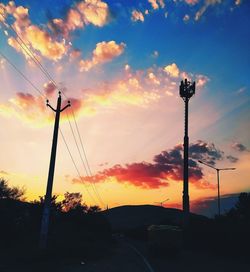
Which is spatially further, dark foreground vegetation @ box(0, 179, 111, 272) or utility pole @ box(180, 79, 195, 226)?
utility pole @ box(180, 79, 195, 226)

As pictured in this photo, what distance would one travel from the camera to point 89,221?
5181cm

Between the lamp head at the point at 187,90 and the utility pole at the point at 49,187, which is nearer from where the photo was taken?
the utility pole at the point at 49,187

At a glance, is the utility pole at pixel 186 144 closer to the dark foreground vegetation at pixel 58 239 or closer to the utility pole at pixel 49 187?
the dark foreground vegetation at pixel 58 239

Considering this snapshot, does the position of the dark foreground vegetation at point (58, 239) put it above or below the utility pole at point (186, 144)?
below

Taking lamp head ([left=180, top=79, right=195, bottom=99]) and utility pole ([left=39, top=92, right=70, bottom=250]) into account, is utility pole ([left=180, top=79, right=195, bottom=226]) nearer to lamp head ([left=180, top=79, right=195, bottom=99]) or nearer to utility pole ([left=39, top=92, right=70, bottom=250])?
lamp head ([left=180, top=79, right=195, bottom=99])

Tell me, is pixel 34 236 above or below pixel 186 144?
below

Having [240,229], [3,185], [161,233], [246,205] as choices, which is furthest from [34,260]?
[246,205]

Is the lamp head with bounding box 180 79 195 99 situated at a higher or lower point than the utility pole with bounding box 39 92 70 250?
higher

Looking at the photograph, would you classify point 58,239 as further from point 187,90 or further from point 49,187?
point 187,90

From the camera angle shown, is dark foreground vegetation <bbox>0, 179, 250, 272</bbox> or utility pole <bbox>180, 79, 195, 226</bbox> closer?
dark foreground vegetation <bbox>0, 179, 250, 272</bbox>

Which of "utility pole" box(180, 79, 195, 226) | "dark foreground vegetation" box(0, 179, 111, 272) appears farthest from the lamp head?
"dark foreground vegetation" box(0, 179, 111, 272)

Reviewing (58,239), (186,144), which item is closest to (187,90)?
(186,144)

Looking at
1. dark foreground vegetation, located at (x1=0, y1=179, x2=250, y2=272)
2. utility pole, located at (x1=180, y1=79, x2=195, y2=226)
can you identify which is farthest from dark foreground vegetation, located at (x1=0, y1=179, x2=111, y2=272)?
utility pole, located at (x1=180, y1=79, x2=195, y2=226)

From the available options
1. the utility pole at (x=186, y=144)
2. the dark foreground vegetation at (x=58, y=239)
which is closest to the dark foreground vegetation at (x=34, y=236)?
the dark foreground vegetation at (x=58, y=239)
